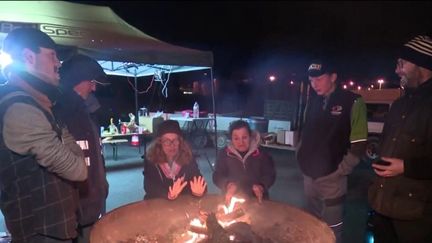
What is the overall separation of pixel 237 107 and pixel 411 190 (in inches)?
643

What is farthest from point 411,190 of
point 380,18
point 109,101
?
point 109,101

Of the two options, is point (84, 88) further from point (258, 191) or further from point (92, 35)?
point (92, 35)

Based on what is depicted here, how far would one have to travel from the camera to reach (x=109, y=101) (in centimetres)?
1623

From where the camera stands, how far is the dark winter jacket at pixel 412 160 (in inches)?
75.6

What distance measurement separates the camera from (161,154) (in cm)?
280

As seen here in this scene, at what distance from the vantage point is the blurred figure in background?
9.34ft

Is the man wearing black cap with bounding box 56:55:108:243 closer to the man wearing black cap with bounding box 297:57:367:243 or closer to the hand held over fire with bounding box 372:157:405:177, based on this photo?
the man wearing black cap with bounding box 297:57:367:243

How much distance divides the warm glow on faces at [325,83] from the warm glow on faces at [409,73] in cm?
65

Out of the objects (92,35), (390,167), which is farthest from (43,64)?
(92,35)

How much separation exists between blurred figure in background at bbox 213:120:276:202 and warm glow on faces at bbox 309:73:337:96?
648mm

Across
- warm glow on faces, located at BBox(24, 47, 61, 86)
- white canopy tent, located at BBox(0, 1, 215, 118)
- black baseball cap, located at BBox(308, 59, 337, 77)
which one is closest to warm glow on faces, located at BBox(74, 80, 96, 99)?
warm glow on faces, located at BBox(24, 47, 61, 86)

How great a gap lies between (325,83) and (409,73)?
0.74 metres

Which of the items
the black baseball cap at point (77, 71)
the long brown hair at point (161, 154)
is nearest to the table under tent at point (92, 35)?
the black baseball cap at point (77, 71)

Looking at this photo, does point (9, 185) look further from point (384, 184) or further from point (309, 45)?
point (309, 45)
